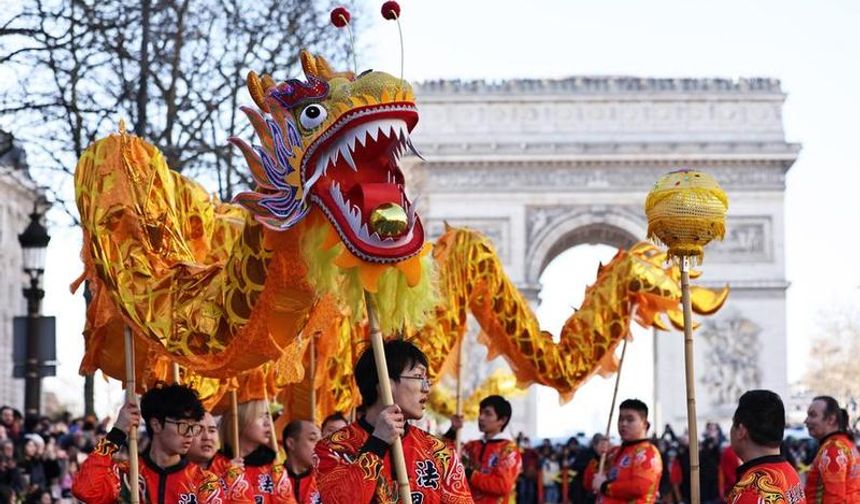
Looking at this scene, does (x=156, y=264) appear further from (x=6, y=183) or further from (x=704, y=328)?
(x=704, y=328)

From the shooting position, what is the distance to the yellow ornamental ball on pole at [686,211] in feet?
25.2

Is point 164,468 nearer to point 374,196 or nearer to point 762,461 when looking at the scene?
point 374,196

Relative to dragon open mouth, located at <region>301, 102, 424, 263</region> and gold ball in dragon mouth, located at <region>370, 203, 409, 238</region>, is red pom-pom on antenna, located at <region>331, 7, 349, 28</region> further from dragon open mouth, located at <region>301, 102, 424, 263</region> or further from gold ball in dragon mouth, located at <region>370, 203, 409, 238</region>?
gold ball in dragon mouth, located at <region>370, 203, 409, 238</region>

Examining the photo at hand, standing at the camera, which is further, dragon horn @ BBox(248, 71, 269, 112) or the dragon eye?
dragon horn @ BBox(248, 71, 269, 112)

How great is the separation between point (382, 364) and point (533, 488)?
833 inches

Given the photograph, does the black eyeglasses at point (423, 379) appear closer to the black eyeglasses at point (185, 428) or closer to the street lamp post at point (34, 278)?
the black eyeglasses at point (185, 428)

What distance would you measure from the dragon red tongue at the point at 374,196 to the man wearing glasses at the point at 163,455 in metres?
1.39

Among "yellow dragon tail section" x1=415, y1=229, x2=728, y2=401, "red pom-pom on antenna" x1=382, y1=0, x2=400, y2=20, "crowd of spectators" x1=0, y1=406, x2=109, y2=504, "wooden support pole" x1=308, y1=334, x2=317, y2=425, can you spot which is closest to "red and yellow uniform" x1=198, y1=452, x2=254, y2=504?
"red pom-pom on antenna" x1=382, y1=0, x2=400, y2=20

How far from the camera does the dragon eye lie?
6098 millimetres

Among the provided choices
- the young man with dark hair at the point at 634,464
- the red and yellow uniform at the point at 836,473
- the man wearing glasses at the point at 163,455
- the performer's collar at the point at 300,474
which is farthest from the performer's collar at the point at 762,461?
the young man with dark hair at the point at 634,464

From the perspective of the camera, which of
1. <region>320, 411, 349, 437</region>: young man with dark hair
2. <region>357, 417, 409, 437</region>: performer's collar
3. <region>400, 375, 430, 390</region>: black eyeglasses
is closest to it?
<region>357, 417, 409, 437</region>: performer's collar

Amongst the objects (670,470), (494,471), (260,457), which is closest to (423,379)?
(260,457)

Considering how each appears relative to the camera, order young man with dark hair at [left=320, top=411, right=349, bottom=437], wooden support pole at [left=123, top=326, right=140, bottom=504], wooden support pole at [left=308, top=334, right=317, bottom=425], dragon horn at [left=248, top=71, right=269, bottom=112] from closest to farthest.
Result: dragon horn at [left=248, top=71, right=269, bottom=112] < wooden support pole at [left=123, top=326, right=140, bottom=504] < young man with dark hair at [left=320, top=411, right=349, bottom=437] < wooden support pole at [left=308, top=334, right=317, bottom=425]

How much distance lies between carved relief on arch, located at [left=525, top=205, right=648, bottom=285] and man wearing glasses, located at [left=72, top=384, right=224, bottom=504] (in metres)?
38.1
